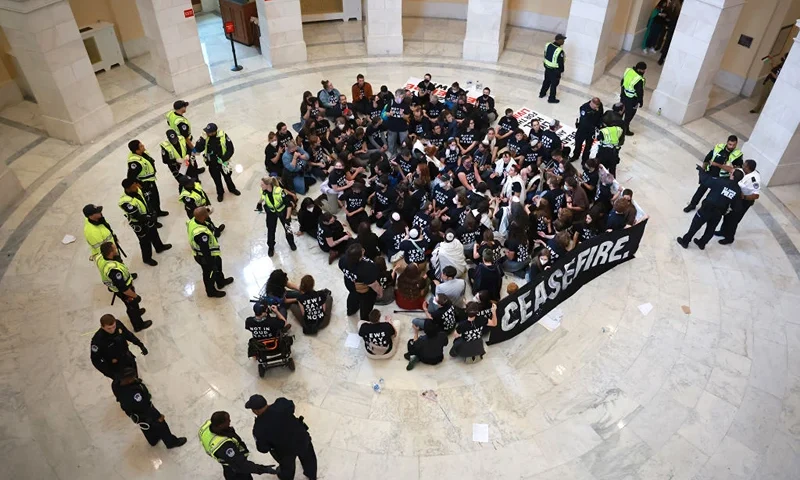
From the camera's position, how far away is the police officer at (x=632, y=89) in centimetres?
1206

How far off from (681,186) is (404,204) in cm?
596

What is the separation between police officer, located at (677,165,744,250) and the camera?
9.04m

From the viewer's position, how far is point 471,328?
7.49 m

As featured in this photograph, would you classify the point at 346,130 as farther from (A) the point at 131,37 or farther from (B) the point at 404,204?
(A) the point at 131,37

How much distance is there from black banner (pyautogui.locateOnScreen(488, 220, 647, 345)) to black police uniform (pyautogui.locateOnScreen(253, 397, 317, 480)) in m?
3.18

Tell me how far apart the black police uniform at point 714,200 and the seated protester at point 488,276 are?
12.5 ft

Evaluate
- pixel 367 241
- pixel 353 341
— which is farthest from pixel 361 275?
pixel 353 341

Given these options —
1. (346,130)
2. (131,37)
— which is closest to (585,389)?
(346,130)

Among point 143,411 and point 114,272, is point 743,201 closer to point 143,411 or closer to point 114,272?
point 143,411

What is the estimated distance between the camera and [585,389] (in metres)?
7.79

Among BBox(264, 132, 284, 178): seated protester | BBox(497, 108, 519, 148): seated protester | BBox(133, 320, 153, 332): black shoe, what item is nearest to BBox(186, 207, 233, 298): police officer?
BBox(133, 320, 153, 332): black shoe

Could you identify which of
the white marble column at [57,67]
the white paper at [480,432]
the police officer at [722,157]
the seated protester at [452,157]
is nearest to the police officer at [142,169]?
the white marble column at [57,67]

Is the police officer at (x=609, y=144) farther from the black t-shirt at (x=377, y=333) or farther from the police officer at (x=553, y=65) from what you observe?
the black t-shirt at (x=377, y=333)

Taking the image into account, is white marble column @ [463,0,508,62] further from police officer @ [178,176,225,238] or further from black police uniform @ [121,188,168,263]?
black police uniform @ [121,188,168,263]
